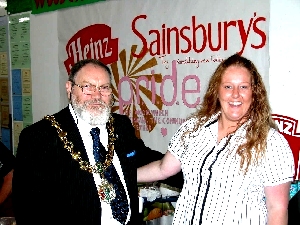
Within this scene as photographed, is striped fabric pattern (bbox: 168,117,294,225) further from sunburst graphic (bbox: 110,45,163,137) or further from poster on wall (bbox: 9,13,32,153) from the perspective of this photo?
poster on wall (bbox: 9,13,32,153)

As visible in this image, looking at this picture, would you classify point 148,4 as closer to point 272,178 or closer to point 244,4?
point 244,4

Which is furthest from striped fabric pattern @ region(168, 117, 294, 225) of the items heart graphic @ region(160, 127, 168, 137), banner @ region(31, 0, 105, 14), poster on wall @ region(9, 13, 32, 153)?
poster on wall @ region(9, 13, 32, 153)

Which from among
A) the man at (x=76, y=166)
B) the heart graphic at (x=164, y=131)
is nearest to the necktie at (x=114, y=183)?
the man at (x=76, y=166)

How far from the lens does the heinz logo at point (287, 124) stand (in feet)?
8.96

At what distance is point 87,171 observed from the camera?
190cm

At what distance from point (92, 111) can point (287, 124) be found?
1.44 m

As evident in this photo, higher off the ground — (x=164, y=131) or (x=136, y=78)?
(x=136, y=78)

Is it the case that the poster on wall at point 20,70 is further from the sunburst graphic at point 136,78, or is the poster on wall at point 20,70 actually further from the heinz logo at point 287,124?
the heinz logo at point 287,124

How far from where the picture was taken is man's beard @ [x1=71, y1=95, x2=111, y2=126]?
1942 millimetres

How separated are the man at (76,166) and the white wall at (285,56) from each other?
4.06ft

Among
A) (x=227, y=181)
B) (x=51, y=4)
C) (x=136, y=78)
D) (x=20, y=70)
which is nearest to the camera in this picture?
(x=227, y=181)

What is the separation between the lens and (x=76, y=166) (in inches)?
74.5

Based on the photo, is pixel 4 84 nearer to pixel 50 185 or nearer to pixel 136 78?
pixel 136 78

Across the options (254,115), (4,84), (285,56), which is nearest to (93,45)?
(4,84)
